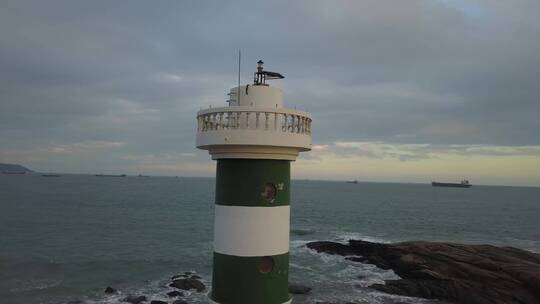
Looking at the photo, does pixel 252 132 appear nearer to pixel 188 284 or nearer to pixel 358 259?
pixel 188 284

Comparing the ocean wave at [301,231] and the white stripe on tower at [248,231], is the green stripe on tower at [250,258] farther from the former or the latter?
the ocean wave at [301,231]

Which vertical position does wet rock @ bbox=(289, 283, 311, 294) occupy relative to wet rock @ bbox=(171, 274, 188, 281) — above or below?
above

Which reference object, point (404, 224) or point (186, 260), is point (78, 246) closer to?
point (186, 260)

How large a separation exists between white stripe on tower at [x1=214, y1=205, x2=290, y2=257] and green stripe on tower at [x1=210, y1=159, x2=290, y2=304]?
5cm

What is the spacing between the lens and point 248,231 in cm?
622

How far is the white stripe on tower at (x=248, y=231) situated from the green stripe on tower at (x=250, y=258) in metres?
0.05

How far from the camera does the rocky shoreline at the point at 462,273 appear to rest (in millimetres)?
23109

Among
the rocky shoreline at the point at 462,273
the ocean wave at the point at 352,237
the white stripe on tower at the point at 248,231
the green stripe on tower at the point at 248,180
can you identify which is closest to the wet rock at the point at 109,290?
the rocky shoreline at the point at 462,273

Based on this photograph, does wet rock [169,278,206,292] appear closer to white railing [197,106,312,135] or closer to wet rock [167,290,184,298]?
wet rock [167,290,184,298]

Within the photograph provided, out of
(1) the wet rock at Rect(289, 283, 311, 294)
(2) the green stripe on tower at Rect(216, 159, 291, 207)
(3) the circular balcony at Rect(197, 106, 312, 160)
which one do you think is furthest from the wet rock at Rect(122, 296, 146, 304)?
(3) the circular balcony at Rect(197, 106, 312, 160)

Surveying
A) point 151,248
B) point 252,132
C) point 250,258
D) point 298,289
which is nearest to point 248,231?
point 250,258

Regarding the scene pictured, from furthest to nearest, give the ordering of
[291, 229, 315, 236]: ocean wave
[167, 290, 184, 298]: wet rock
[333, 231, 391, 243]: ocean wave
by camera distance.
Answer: [291, 229, 315, 236]: ocean wave, [333, 231, 391, 243]: ocean wave, [167, 290, 184, 298]: wet rock

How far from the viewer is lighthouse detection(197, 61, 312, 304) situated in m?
6.02

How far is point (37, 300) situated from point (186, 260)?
12.7 meters
